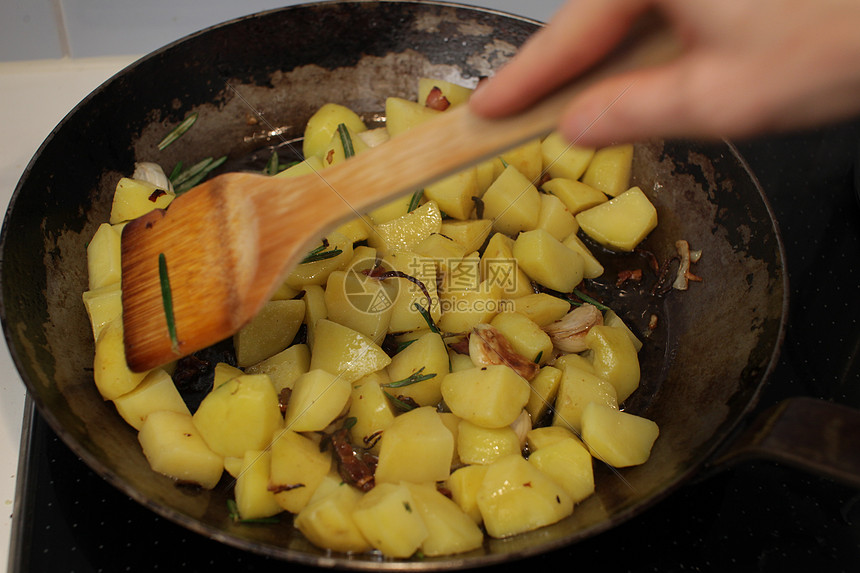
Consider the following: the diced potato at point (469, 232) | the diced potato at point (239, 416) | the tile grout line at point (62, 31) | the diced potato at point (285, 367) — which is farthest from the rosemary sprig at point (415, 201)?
the tile grout line at point (62, 31)

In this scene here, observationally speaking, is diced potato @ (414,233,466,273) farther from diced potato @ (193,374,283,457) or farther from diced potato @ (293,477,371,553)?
diced potato @ (293,477,371,553)

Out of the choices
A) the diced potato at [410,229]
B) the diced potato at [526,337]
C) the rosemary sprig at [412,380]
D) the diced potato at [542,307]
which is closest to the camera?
the rosemary sprig at [412,380]

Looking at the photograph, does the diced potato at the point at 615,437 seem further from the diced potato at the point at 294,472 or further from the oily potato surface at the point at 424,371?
the diced potato at the point at 294,472

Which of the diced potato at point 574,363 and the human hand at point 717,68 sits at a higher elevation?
the human hand at point 717,68

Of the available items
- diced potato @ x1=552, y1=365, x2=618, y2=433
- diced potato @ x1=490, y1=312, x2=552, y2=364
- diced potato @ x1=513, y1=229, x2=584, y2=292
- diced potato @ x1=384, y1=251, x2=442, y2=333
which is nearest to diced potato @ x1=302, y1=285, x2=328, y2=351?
diced potato @ x1=384, y1=251, x2=442, y2=333

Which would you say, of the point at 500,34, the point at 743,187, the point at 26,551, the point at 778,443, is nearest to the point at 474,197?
the point at 500,34

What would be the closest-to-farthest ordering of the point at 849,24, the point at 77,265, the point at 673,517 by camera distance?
1. the point at 849,24
2. the point at 673,517
3. the point at 77,265

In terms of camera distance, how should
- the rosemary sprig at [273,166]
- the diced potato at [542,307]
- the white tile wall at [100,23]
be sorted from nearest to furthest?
1. the diced potato at [542,307]
2. the rosemary sprig at [273,166]
3. the white tile wall at [100,23]

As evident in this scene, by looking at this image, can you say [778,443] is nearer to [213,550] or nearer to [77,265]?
[213,550]
